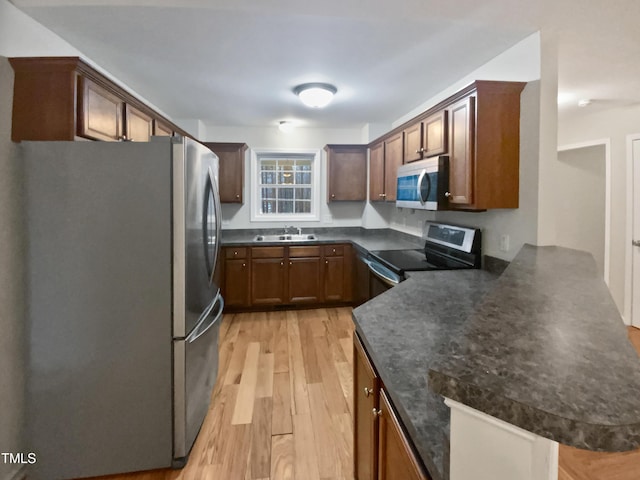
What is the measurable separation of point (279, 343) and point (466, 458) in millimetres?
2981

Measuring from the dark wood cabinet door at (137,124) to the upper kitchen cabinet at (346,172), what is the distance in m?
2.44

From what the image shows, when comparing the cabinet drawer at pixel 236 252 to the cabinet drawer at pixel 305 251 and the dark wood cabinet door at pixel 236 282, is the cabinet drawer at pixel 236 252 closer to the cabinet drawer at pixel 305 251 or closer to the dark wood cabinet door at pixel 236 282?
the dark wood cabinet door at pixel 236 282

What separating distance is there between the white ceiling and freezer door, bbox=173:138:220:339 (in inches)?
31.0

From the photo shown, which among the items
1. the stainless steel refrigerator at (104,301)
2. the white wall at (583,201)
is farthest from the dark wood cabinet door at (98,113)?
the white wall at (583,201)

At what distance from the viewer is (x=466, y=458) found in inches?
22.0

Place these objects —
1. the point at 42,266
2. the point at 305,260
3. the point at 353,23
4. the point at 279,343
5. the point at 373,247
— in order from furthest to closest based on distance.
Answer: the point at 305,260 < the point at 373,247 < the point at 279,343 < the point at 353,23 < the point at 42,266

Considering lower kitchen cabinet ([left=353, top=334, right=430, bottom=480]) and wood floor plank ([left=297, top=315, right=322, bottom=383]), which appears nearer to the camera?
lower kitchen cabinet ([left=353, top=334, right=430, bottom=480])

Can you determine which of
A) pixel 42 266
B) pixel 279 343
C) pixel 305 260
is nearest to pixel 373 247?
pixel 305 260

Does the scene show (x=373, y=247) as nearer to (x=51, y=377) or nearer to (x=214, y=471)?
(x=214, y=471)

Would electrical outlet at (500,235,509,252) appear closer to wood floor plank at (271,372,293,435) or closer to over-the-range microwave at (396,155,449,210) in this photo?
over-the-range microwave at (396,155,449,210)

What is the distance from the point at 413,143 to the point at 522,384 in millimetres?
2784

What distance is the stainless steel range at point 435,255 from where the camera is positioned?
2.53m

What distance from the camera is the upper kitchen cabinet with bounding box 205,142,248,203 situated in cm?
441

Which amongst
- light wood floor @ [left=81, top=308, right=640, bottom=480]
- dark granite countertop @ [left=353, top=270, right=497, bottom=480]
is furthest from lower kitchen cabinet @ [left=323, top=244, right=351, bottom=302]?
dark granite countertop @ [left=353, top=270, right=497, bottom=480]
